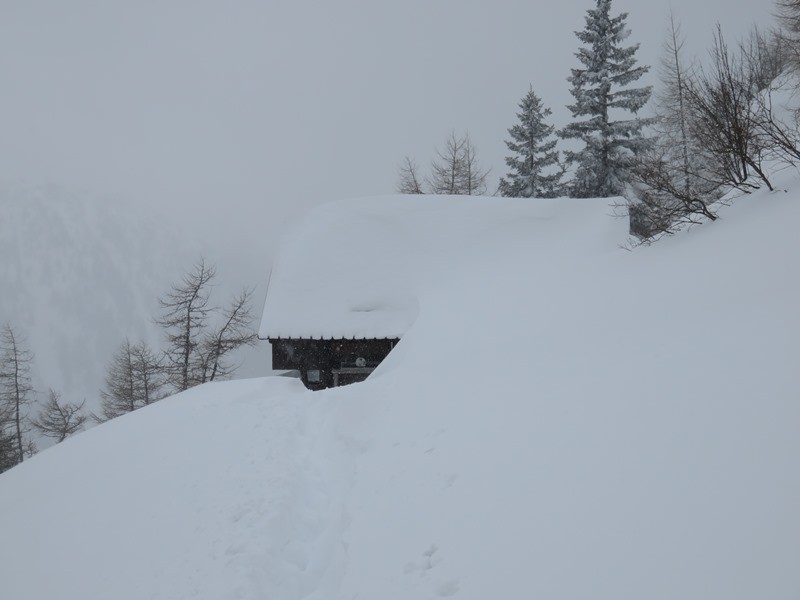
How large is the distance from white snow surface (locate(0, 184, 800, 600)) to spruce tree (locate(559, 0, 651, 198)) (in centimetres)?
1295

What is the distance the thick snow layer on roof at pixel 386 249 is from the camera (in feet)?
41.4

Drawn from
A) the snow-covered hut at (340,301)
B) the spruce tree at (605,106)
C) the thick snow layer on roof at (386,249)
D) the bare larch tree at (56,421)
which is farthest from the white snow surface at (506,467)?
the bare larch tree at (56,421)

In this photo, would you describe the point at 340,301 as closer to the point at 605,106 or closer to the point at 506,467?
the point at 506,467

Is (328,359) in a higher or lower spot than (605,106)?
lower

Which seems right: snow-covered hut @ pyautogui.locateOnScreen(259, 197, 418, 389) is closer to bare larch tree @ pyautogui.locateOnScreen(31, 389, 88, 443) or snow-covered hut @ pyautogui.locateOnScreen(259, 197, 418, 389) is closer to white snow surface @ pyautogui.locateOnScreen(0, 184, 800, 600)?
white snow surface @ pyautogui.locateOnScreen(0, 184, 800, 600)

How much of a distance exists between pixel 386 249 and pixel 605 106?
13416mm

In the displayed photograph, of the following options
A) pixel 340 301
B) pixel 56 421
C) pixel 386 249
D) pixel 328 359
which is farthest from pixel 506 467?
pixel 56 421

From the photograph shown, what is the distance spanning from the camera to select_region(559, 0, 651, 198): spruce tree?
19.5m

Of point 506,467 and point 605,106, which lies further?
point 605,106

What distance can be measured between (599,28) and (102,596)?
25.4 meters

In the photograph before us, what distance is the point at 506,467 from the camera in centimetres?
378

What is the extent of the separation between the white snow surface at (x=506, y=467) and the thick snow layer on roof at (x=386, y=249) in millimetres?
3447

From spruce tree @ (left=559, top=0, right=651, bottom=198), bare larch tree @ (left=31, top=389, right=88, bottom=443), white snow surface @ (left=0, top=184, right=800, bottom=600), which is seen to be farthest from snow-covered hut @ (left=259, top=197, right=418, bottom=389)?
bare larch tree @ (left=31, top=389, right=88, bottom=443)

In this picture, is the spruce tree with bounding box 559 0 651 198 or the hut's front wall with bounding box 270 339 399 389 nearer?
the hut's front wall with bounding box 270 339 399 389
